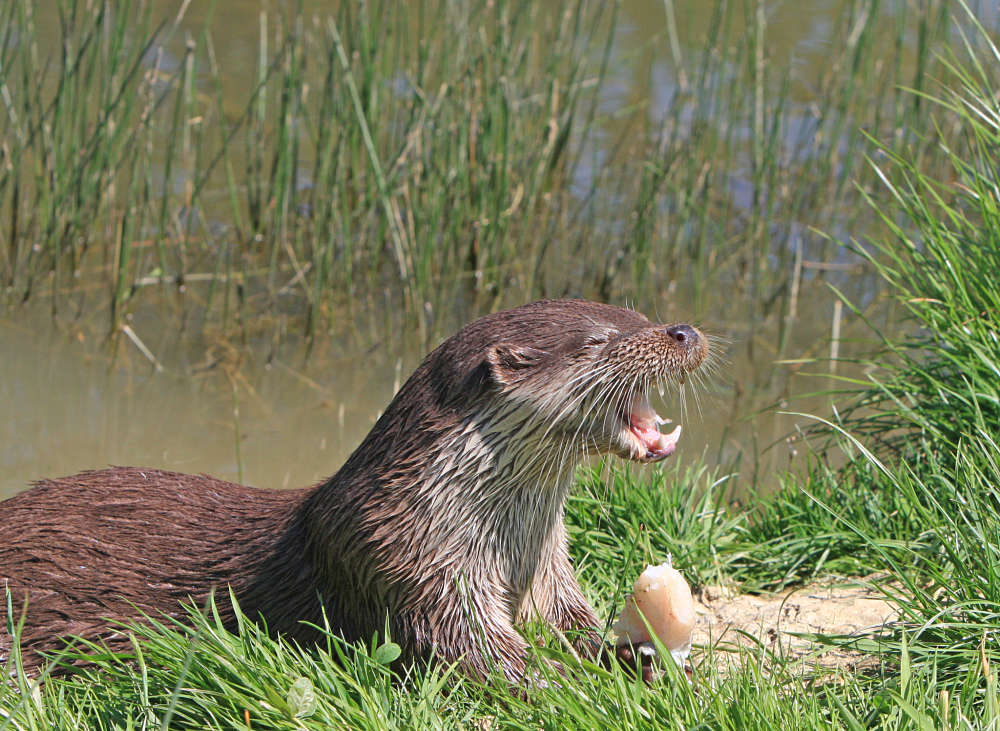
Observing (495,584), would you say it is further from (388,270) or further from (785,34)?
(785,34)

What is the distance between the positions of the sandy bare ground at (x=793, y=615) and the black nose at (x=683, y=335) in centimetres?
73

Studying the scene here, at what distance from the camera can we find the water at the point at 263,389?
201 inches

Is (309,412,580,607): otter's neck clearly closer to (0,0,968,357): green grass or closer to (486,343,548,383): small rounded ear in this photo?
(486,343,548,383): small rounded ear

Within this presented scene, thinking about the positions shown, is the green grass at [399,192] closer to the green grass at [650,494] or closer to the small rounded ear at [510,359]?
the green grass at [650,494]

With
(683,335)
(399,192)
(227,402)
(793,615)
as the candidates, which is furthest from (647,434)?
(399,192)

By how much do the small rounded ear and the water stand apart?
191 centimetres

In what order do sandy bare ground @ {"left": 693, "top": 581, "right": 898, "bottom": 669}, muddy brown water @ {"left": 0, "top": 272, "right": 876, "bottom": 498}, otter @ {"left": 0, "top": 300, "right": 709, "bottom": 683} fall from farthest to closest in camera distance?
muddy brown water @ {"left": 0, "top": 272, "right": 876, "bottom": 498}
sandy bare ground @ {"left": 693, "top": 581, "right": 898, "bottom": 669}
otter @ {"left": 0, "top": 300, "right": 709, "bottom": 683}

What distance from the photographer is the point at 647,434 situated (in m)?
2.92

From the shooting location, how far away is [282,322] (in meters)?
6.02

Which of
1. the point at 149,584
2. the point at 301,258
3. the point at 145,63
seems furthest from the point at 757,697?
the point at 145,63

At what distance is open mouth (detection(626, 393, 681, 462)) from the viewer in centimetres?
286

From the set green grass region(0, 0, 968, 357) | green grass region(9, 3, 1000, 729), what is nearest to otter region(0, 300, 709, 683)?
green grass region(9, 3, 1000, 729)

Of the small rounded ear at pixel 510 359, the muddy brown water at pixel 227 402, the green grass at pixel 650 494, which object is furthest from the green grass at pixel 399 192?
the small rounded ear at pixel 510 359

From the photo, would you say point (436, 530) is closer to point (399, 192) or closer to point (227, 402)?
point (227, 402)
